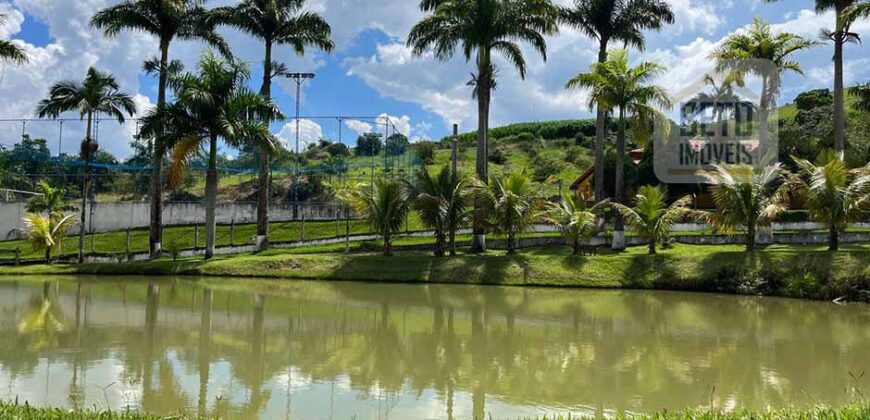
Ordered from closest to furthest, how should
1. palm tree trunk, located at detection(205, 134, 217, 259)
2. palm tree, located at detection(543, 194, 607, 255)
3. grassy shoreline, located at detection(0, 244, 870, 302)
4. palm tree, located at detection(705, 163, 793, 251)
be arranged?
grassy shoreline, located at detection(0, 244, 870, 302)
palm tree, located at detection(705, 163, 793, 251)
palm tree, located at detection(543, 194, 607, 255)
palm tree trunk, located at detection(205, 134, 217, 259)

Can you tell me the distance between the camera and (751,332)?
11.7 metres

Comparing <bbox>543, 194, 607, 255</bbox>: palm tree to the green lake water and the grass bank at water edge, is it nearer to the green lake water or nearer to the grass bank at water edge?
the green lake water

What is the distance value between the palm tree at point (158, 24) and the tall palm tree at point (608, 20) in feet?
48.5

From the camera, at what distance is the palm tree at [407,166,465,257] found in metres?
22.1

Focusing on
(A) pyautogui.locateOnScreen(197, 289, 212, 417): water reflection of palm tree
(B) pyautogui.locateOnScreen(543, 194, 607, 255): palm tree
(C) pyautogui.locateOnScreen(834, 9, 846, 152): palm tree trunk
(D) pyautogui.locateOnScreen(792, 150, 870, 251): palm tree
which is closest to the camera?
(A) pyautogui.locateOnScreen(197, 289, 212, 417): water reflection of palm tree

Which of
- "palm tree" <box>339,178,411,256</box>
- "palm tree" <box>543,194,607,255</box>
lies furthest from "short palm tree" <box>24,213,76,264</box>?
"palm tree" <box>543,194,607,255</box>

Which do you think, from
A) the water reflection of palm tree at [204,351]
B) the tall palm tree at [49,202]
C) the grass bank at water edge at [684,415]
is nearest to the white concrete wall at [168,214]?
the tall palm tree at [49,202]

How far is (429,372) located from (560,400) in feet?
6.28

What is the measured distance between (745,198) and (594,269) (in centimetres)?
483

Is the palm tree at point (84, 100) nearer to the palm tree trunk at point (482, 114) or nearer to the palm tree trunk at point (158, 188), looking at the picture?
the palm tree trunk at point (158, 188)

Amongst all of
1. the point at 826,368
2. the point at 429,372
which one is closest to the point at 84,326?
the point at 429,372

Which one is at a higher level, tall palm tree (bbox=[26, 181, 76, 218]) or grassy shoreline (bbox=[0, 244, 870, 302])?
tall palm tree (bbox=[26, 181, 76, 218])

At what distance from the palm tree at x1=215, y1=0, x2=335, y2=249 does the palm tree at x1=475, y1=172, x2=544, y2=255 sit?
29.7 ft

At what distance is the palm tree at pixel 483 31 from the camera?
75.1 feet
